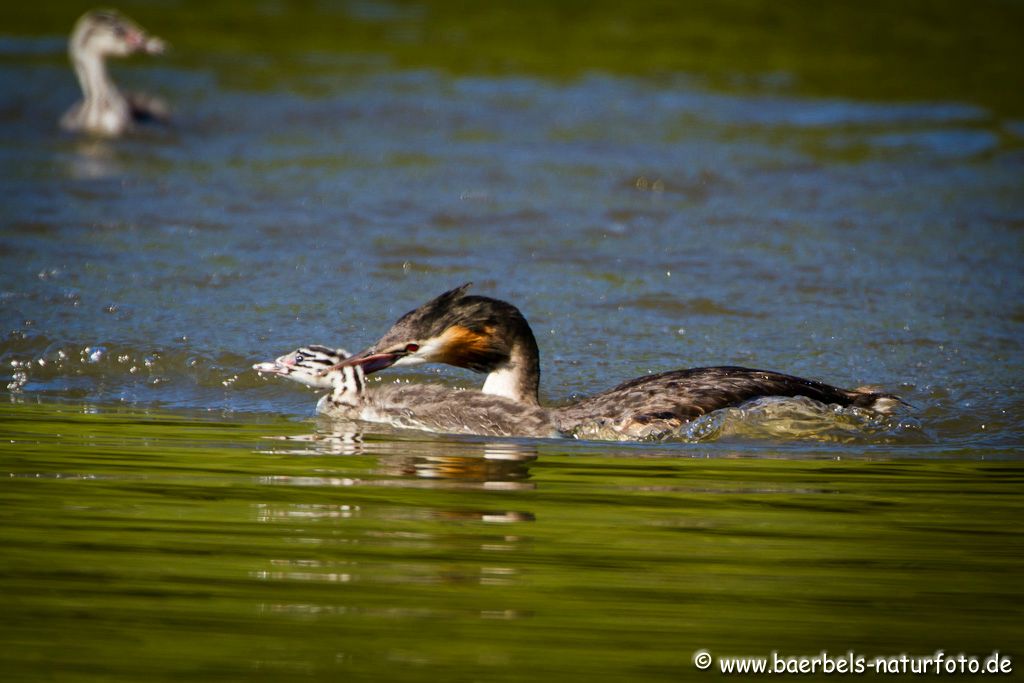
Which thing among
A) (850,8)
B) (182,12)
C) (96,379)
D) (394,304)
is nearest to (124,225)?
(394,304)

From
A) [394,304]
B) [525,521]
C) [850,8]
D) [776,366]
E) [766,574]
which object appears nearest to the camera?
[766,574]

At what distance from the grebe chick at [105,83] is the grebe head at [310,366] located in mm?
10526

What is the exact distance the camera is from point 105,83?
1961cm

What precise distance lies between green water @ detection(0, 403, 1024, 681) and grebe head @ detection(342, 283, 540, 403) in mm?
838

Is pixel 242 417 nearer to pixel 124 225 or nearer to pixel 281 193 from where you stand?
pixel 124 225

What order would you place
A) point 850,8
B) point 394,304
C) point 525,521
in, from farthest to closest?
point 850,8
point 394,304
point 525,521

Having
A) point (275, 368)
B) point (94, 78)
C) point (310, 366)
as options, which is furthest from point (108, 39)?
point (310, 366)

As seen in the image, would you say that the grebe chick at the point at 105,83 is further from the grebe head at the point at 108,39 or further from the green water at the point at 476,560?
the green water at the point at 476,560

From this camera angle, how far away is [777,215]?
1488 cm

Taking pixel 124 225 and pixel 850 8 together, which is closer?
pixel 124 225

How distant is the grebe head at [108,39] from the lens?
784 inches

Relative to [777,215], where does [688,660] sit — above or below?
below

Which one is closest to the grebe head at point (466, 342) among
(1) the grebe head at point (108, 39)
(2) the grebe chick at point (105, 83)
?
(2) the grebe chick at point (105, 83)

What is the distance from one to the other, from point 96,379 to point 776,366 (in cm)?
399
